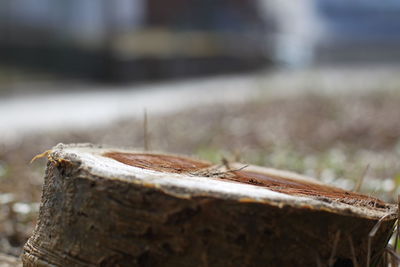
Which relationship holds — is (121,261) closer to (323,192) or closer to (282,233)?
(282,233)

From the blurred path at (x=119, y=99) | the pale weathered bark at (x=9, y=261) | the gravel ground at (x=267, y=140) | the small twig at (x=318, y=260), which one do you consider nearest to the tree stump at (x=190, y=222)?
the small twig at (x=318, y=260)

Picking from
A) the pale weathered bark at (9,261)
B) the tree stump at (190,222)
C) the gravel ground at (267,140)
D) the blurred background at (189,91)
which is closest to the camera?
the tree stump at (190,222)

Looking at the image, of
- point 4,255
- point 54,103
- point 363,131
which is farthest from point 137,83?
point 4,255

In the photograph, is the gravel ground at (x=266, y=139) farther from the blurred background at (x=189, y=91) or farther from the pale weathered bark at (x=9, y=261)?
the pale weathered bark at (x=9, y=261)

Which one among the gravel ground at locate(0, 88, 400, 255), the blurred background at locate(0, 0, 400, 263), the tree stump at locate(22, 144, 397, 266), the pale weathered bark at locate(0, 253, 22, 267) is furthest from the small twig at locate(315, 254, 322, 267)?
the pale weathered bark at locate(0, 253, 22, 267)

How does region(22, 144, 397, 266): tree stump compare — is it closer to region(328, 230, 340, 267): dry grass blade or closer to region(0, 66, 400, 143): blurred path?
region(328, 230, 340, 267): dry grass blade
